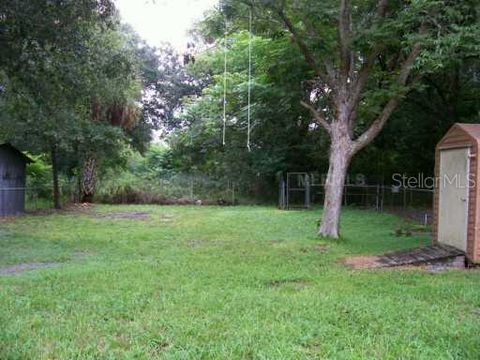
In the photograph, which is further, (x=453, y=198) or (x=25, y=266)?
(x=453, y=198)

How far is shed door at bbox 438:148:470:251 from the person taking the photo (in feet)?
28.9

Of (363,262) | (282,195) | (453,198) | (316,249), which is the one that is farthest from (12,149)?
(453,198)

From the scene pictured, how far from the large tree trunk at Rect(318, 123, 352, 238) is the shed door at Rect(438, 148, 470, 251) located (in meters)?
2.68

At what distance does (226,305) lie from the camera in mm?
5816

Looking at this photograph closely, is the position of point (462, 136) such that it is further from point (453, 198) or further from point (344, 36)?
point (344, 36)

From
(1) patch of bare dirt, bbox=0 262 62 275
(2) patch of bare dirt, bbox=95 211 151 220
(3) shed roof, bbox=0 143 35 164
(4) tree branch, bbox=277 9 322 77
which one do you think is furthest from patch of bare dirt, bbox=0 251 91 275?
(3) shed roof, bbox=0 143 35 164

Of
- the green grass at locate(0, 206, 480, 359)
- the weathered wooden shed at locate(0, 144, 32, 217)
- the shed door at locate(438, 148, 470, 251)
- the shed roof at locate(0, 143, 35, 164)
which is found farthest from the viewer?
the shed roof at locate(0, 143, 35, 164)

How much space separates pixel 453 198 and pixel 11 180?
46.7ft

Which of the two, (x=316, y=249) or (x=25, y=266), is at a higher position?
(x=316, y=249)

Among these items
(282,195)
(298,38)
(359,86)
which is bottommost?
(282,195)

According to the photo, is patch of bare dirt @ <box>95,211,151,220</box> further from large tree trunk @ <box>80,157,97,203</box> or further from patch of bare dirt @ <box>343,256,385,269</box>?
patch of bare dirt @ <box>343,256,385,269</box>

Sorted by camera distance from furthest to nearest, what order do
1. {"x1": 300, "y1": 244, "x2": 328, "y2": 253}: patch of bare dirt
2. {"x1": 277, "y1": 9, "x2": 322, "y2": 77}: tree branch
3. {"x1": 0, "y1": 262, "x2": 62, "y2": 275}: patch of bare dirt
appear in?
{"x1": 277, "y1": 9, "x2": 322, "y2": 77}: tree branch
{"x1": 300, "y1": 244, "x2": 328, "y2": 253}: patch of bare dirt
{"x1": 0, "y1": 262, "x2": 62, "y2": 275}: patch of bare dirt

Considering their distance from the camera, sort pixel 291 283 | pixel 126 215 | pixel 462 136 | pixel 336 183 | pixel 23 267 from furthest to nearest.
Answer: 1. pixel 126 215
2. pixel 336 183
3. pixel 462 136
4. pixel 23 267
5. pixel 291 283

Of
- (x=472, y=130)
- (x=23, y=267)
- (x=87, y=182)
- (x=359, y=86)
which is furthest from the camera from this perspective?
(x=87, y=182)
